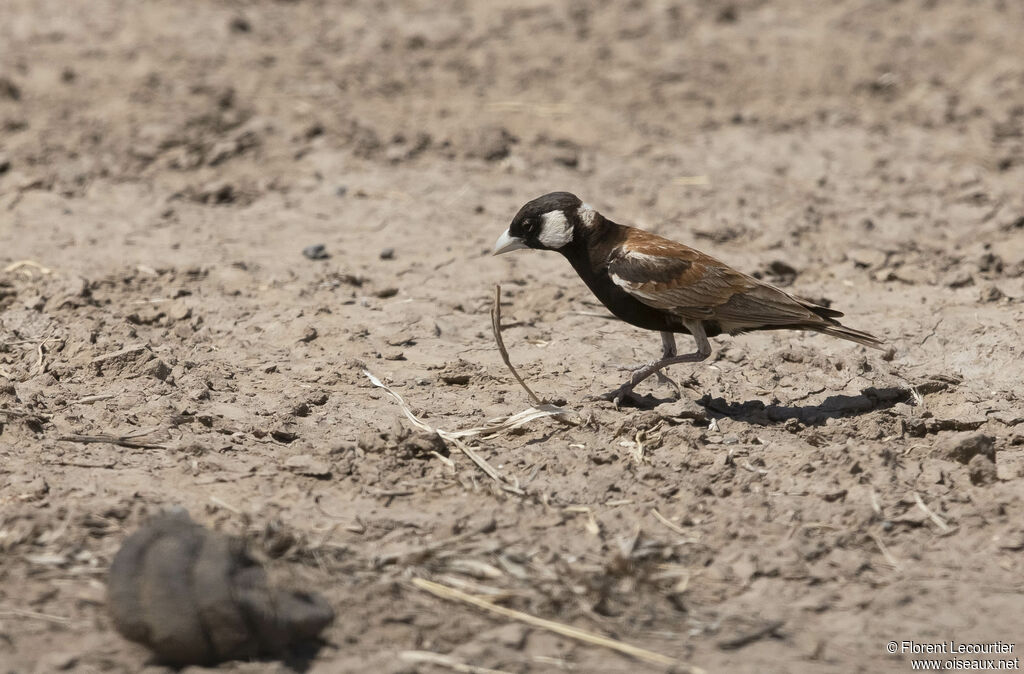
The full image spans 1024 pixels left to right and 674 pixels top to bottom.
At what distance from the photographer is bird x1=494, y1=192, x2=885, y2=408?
6.69 m

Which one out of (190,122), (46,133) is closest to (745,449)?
(190,122)

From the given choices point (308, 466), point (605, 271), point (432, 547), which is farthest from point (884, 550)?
point (308, 466)

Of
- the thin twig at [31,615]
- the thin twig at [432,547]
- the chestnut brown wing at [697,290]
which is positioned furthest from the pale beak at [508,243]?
the thin twig at [31,615]

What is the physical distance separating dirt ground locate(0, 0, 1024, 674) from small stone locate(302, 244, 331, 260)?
0.09 m

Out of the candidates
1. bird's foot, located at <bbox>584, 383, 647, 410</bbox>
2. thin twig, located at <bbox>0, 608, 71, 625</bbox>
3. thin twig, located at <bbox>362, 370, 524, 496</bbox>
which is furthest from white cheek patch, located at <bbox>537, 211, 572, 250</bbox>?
thin twig, located at <bbox>0, 608, 71, 625</bbox>

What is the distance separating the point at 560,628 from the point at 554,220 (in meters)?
2.80

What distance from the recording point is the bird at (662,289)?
669 cm

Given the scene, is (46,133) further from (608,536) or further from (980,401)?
(980,401)

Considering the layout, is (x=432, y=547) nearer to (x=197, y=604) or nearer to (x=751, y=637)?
(x=197, y=604)

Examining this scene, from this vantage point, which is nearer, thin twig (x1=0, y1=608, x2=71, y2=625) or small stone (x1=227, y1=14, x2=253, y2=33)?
thin twig (x1=0, y1=608, x2=71, y2=625)

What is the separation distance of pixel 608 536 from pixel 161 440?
7.56ft

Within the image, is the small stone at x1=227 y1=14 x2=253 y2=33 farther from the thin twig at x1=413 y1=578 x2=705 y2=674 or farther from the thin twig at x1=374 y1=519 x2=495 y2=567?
the thin twig at x1=413 y1=578 x2=705 y2=674

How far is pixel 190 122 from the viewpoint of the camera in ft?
33.5

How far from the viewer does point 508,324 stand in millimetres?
7770
